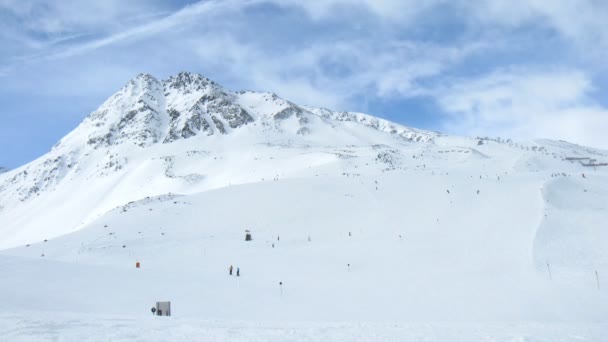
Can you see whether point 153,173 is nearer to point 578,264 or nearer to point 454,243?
point 454,243

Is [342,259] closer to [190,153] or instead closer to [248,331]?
[248,331]

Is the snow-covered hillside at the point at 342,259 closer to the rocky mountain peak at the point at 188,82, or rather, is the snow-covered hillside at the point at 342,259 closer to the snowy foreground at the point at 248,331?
the snowy foreground at the point at 248,331

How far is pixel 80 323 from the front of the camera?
12.7 metres

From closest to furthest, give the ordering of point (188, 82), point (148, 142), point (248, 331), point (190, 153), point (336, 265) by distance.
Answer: point (248, 331), point (336, 265), point (190, 153), point (148, 142), point (188, 82)

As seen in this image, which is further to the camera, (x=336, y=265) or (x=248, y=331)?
(x=336, y=265)

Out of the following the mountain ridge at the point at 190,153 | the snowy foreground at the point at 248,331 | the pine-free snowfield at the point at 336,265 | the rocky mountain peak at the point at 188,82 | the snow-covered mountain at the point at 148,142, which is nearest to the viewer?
the snowy foreground at the point at 248,331

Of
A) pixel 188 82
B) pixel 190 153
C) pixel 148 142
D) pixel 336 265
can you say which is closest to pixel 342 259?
pixel 336 265

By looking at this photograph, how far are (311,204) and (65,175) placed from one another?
104m

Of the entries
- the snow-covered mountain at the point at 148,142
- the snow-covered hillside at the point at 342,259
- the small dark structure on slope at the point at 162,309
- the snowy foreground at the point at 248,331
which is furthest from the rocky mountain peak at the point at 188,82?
the snowy foreground at the point at 248,331

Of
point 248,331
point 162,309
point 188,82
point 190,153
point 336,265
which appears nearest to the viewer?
point 248,331

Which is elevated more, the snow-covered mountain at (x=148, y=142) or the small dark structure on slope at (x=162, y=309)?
the snow-covered mountain at (x=148, y=142)

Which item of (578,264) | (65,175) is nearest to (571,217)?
(578,264)

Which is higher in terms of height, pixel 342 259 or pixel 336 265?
pixel 342 259

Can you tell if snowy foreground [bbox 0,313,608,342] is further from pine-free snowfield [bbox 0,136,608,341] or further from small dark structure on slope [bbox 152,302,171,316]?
small dark structure on slope [bbox 152,302,171,316]
